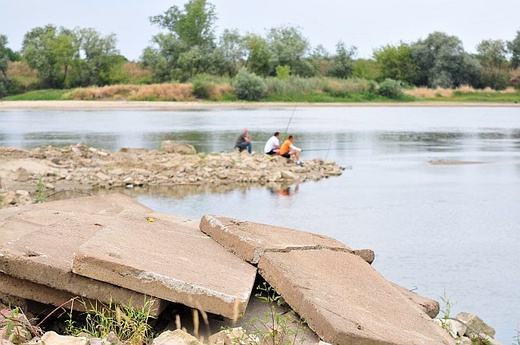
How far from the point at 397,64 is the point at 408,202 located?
71.5 metres

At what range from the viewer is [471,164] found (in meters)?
27.0

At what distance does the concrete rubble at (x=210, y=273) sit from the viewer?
566cm

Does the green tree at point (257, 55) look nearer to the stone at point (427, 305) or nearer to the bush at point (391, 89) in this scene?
the bush at point (391, 89)

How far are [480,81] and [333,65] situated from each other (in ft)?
49.5

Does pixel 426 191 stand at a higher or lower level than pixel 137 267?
lower

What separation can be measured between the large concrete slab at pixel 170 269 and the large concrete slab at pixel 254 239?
0.08 m

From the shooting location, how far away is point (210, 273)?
601cm

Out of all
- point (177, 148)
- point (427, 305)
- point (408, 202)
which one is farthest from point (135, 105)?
point (427, 305)

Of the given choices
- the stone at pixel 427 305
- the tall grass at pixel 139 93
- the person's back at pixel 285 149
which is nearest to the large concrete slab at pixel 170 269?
the stone at pixel 427 305

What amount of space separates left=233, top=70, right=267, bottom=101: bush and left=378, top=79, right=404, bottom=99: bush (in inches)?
420

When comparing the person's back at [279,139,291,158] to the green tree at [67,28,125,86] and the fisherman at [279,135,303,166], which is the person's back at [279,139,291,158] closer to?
the fisherman at [279,135,303,166]

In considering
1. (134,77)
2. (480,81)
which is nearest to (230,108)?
(134,77)

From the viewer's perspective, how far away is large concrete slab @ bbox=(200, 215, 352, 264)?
6.50 metres

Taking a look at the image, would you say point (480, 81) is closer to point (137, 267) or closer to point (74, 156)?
point (74, 156)
